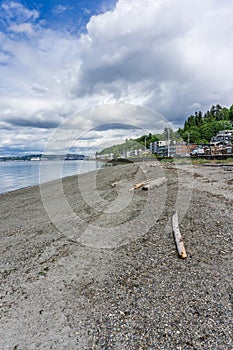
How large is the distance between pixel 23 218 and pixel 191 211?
299 inches

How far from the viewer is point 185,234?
625 cm

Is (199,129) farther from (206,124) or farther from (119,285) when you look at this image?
(119,285)

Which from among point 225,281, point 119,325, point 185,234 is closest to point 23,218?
point 185,234

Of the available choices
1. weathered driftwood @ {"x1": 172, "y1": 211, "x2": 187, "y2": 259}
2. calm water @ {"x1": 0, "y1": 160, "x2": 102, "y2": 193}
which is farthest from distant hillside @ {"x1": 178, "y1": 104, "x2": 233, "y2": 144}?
weathered driftwood @ {"x1": 172, "y1": 211, "x2": 187, "y2": 259}

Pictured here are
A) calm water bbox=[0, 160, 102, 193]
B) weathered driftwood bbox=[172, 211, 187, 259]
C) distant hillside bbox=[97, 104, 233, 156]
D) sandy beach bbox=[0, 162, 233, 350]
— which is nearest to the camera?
sandy beach bbox=[0, 162, 233, 350]

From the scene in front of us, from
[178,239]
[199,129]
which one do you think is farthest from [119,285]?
[199,129]

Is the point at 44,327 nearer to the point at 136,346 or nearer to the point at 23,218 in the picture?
the point at 136,346

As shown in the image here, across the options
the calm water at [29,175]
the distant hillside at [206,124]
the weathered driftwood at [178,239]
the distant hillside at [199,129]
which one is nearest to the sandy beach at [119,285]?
the weathered driftwood at [178,239]

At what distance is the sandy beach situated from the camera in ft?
10.2

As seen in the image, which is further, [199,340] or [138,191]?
[138,191]

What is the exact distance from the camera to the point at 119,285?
4.21 m

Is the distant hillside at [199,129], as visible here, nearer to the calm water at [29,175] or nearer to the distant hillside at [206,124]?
the distant hillside at [206,124]

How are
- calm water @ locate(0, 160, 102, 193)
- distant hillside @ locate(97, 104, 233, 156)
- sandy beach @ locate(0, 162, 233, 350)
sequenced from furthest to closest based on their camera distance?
distant hillside @ locate(97, 104, 233, 156)
calm water @ locate(0, 160, 102, 193)
sandy beach @ locate(0, 162, 233, 350)

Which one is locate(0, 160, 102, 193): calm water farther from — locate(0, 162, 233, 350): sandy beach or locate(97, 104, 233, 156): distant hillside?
locate(97, 104, 233, 156): distant hillside
